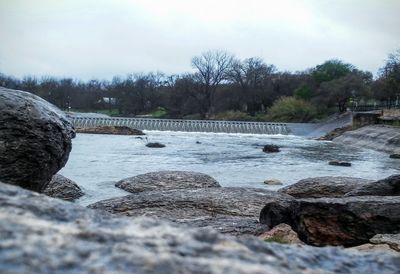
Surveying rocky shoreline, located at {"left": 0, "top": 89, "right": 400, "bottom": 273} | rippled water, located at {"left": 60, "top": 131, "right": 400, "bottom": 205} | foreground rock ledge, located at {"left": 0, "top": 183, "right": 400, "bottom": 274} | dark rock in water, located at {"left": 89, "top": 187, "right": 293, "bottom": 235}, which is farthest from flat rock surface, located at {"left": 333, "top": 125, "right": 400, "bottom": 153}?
foreground rock ledge, located at {"left": 0, "top": 183, "right": 400, "bottom": 274}

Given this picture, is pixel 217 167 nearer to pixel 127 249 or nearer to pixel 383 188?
pixel 383 188

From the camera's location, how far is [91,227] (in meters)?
1.55

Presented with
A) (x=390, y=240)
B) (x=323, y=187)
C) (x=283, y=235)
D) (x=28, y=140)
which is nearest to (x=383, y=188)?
(x=283, y=235)

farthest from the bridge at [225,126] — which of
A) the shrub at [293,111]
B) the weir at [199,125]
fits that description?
the shrub at [293,111]

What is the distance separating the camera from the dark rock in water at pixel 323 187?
12.3 m

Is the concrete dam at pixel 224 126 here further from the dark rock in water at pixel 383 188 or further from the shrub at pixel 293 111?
the dark rock in water at pixel 383 188

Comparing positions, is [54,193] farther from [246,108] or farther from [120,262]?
[246,108]

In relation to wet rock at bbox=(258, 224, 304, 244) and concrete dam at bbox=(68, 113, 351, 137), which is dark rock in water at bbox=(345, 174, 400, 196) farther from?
concrete dam at bbox=(68, 113, 351, 137)

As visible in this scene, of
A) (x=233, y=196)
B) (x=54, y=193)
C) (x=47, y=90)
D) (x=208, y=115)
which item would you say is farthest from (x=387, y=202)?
(x=47, y=90)

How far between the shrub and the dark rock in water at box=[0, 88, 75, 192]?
230 feet

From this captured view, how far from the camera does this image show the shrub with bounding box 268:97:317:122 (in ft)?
245

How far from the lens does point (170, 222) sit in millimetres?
1743

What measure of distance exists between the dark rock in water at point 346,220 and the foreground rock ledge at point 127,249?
4468mm

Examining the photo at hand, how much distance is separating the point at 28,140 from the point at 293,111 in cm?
7164
